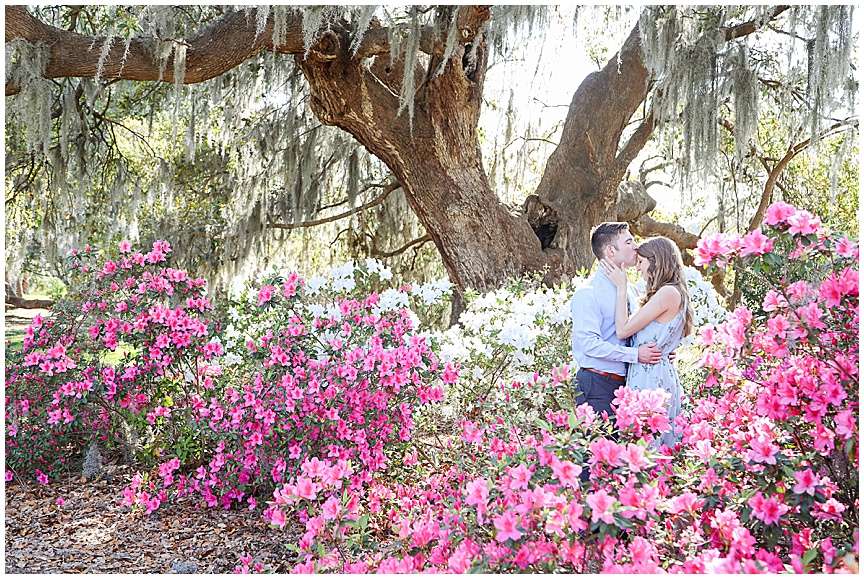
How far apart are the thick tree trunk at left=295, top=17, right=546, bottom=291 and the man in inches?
95.6

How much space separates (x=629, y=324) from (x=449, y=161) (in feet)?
9.32

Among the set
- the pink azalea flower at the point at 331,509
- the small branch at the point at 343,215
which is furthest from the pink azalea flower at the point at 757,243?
the small branch at the point at 343,215

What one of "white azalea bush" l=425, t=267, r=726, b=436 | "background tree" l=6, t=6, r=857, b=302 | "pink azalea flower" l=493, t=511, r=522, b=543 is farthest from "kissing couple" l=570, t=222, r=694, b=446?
"background tree" l=6, t=6, r=857, b=302

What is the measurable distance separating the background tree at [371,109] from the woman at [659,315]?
2.13 metres

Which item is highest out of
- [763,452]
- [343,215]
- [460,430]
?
[343,215]

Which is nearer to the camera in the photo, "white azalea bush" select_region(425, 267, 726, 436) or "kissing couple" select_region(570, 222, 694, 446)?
"kissing couple" select_region(570, 222, 694, 446)

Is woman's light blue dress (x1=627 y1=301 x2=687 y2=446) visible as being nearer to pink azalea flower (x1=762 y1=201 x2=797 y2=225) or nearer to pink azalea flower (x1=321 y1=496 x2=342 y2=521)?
pink azalea flower (x1=762 y1=201 x2=797 y2=225)

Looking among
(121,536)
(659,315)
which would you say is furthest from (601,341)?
(121,536)

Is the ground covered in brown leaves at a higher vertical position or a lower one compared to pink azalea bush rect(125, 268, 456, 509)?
lower

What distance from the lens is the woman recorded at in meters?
2.44

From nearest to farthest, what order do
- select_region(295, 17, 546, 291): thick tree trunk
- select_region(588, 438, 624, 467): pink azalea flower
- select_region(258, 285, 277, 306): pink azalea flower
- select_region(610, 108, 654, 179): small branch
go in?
select_region(588, 438, 624, 467): pink azalea flower, select_region(258, 285, 277, 306): pink azalea flower, select_region(295, 17, 546, 291): thick tree trunk, select_region(610, 108, 654, 179): small branch

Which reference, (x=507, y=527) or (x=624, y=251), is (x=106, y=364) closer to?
(x=624, y=251)

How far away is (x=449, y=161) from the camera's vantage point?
16.6ft

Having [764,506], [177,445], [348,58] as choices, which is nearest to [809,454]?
[764,506]
